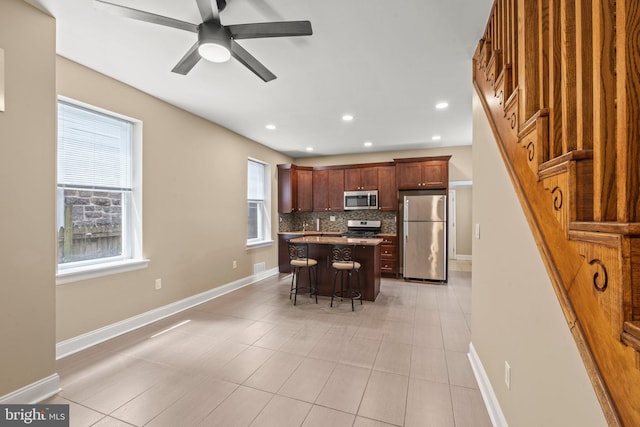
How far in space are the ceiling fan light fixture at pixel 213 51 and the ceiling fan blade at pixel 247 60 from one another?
62 millimetres

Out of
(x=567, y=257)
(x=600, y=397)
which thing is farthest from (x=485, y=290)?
(x=600, y=397)

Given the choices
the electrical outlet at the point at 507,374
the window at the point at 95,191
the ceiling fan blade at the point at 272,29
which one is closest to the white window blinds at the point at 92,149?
the window at the point at 95,191

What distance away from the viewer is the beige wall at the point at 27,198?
5.91 feet

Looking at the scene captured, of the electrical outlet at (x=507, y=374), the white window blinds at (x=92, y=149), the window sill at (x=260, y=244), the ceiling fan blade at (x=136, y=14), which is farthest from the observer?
the window sill at (x=260, y=244)

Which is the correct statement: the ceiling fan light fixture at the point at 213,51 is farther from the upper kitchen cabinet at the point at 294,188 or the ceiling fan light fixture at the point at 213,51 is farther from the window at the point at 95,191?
the upper kitchen cabinet at the point at 294,188

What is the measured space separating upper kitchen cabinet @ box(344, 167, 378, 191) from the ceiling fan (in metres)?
4.31

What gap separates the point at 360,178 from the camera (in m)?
6.12

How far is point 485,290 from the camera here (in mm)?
2076

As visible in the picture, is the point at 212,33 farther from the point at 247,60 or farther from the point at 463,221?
the point at 463,221

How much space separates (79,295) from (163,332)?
34.8 inches

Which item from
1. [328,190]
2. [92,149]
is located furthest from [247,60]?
[328,190]

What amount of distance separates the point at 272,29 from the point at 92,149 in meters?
2.42

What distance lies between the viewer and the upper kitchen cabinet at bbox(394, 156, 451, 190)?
17.6 ft

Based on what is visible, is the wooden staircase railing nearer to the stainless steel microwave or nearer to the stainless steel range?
the stainless steel microwave
